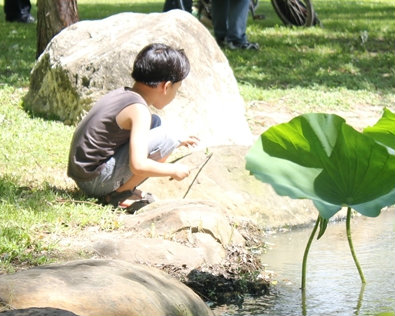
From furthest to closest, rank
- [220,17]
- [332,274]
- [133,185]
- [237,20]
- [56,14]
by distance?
1. [220,17]
2. [237,20]
3. [56,14]
4. [133,185]
5. [332,274]

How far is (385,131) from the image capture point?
4.01m

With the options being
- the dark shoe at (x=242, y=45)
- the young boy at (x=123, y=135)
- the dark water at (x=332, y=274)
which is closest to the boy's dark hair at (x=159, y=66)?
the young boy at (x=123, y=135)

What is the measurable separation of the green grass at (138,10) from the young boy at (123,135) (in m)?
0.16

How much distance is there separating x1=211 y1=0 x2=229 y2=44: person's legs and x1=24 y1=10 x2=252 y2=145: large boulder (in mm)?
3577

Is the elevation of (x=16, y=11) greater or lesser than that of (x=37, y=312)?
lesser

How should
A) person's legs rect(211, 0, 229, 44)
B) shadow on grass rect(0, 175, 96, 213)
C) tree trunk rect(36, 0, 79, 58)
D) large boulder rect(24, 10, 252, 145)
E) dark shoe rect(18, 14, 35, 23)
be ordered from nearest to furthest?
1. shadow on grass rect(0, 175, 96, 213)
2. large boulder rect(24, 10, 252, 145)
3. tree trunk rect(36, 0, 79, 58)
4. person's legs rect(211, 0, 229, 44)
5. dark shoe rect(18, 14, 35, 23)

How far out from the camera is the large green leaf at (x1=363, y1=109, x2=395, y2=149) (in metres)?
3.93

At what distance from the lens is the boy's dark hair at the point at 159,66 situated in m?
5.15

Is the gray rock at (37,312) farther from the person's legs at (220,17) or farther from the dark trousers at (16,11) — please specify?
the dark trousers at (16,11)

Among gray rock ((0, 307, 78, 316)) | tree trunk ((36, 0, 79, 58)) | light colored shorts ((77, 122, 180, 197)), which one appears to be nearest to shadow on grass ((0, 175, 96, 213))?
light colored shorts ((77, 122, 180, 197))

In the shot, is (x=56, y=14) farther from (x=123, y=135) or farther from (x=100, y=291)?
(x=100, y=291)

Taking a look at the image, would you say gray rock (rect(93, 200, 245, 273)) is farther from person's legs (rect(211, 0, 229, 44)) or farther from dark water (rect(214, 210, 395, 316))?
person's legs (rect(211, 0, 229, 44))

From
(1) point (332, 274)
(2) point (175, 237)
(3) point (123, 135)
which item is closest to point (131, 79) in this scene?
(3) point (123, 135)

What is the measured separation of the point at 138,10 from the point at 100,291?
1297 centimetres
